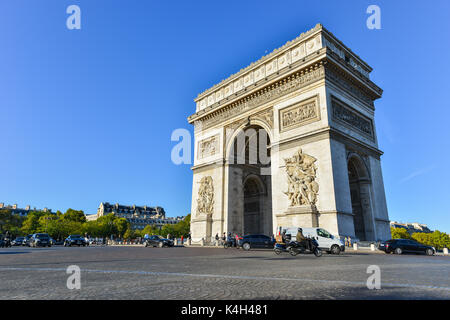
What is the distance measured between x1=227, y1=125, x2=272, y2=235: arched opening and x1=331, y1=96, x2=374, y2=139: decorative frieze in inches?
241

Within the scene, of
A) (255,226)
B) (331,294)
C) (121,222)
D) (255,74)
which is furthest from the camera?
(121,222)

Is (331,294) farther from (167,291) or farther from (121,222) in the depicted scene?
(121,222)

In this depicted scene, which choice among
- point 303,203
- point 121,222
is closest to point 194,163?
point 303,203

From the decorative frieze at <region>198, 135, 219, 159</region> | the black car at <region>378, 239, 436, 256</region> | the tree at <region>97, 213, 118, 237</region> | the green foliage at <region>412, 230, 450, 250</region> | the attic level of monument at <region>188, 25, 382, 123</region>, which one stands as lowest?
the green foliage at <region>412, 230, 450, 250</region>

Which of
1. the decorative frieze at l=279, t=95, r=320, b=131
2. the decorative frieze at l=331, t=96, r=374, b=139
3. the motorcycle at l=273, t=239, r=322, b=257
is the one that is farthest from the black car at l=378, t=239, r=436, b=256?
the decorative frieze at l=279, t=95, r=320, b=131

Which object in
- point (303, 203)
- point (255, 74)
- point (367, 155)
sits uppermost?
point (255, 74)

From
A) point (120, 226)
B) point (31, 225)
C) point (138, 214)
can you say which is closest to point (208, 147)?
point (31, 225)

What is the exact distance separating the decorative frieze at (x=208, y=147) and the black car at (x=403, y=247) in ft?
50.7

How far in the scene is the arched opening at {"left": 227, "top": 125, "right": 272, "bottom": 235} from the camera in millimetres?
24594

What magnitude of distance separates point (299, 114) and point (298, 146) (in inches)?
95.3

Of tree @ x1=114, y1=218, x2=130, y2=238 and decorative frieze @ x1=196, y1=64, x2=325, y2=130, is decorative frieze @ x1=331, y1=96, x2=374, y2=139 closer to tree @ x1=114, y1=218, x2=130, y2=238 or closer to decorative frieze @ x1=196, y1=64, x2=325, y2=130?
decorative frieze @ x1=196, y1=64, x2=325, y2=130

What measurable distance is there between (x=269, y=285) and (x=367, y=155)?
19.9 meters

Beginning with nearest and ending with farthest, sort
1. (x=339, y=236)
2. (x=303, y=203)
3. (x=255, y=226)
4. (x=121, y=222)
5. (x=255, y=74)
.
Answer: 1. (x=339, y=236)
2. (x=303, y=203)
3. (x=255, y=74)
4. (x=255, y=226)
5. (x=121, y=222)
